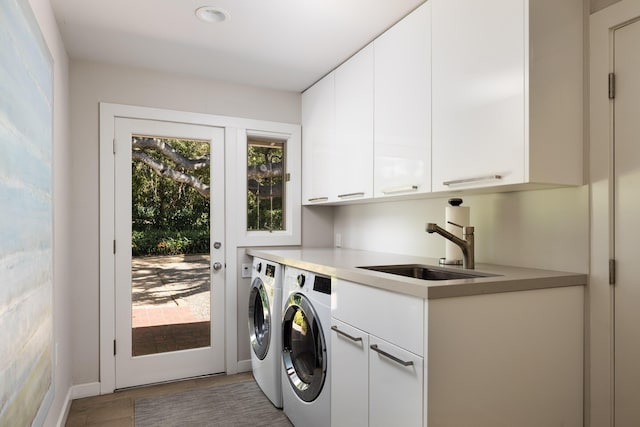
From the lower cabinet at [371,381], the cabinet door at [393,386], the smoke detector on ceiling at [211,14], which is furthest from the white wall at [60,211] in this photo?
the cabinet door at [393,386]

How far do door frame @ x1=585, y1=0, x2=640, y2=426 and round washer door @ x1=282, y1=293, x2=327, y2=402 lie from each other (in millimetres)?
1137

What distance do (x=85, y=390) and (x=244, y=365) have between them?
1076 mm

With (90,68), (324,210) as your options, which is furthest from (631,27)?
(90,68)

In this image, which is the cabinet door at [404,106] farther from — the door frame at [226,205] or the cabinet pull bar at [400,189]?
the door frame at [226,205]

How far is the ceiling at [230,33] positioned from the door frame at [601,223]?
0.84 metres

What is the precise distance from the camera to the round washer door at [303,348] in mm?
2061

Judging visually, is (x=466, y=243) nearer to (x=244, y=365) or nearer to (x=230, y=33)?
(x=230, y=33)

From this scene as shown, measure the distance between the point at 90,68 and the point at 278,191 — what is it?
62.7 inches

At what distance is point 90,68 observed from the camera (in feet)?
9.24

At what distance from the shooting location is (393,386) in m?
1.53

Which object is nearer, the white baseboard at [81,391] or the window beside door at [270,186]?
the white baseboard at [81,391]

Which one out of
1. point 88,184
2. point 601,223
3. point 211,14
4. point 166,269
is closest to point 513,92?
point 601,223

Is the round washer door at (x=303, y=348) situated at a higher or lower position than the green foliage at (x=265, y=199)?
lower

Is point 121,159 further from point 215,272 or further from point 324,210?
point 324,210
